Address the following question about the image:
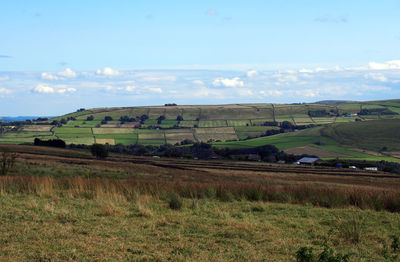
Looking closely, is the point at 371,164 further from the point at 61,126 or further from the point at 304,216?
the point at 61,126

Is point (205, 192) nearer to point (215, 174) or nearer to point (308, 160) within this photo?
point (215, 174)

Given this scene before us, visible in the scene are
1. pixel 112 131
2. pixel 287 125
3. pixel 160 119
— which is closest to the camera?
pixel 112 131

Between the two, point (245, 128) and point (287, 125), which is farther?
point (287, 125)

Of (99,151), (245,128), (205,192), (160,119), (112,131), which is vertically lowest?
(245,128)

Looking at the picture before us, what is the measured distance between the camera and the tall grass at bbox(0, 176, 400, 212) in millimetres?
14039

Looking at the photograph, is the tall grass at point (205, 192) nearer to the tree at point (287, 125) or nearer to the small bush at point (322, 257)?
the small bush at point (322, 257)

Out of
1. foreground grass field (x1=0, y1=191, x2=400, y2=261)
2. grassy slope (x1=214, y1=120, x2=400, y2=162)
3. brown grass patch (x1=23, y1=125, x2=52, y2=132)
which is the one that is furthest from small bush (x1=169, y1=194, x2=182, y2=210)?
brown grass patch (x1=23, y1=125, x2=52, y2=132)

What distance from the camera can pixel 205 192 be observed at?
15.5 meters

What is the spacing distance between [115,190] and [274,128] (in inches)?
5180

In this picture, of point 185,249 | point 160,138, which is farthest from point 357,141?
point 185,249

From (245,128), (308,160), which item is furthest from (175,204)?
(245,128)

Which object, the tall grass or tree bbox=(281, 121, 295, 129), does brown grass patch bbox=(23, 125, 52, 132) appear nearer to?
tree bbox=(281, 121, 295, 129)

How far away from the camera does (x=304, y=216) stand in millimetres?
12133

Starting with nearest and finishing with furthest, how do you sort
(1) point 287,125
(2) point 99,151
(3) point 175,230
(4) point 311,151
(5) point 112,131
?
1. (3) point 175,230
2. (2) point 99,151
3. (4) point 311,151
4. (5) point 112,131
5. (1) point 287,125
